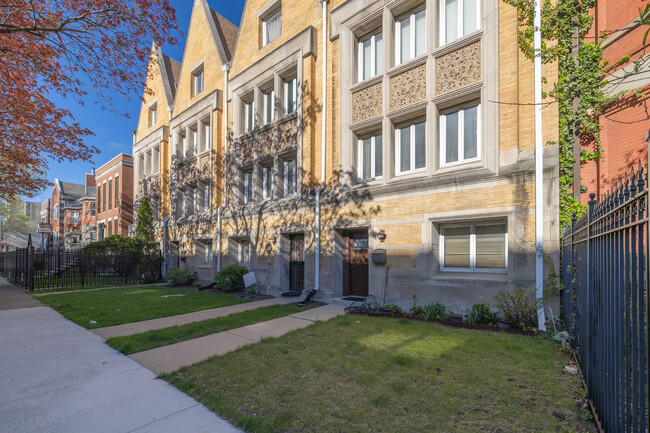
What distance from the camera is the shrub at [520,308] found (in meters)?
6.85

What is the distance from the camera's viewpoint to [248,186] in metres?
15.8

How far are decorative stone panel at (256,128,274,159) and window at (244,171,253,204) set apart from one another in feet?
5.54

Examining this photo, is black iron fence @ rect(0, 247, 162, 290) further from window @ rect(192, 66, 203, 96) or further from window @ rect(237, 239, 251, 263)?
window @ rect(192, 66, 203, 96)

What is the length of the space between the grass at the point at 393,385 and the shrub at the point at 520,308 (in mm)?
761

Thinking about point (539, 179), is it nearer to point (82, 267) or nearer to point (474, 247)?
point (474, 247)

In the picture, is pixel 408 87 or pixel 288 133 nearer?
pixel 408 87

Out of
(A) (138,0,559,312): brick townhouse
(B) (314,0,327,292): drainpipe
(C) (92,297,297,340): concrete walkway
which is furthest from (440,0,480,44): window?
(C) (92,297,297,340): concrete walkway

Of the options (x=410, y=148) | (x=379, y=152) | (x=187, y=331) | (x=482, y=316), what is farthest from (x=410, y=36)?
(x=187, y=331)

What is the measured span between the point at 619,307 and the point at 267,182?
13567 mm

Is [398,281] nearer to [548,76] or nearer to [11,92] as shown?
[548,76]

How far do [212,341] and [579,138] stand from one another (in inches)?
360

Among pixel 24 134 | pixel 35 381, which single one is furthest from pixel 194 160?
pixel 35 381

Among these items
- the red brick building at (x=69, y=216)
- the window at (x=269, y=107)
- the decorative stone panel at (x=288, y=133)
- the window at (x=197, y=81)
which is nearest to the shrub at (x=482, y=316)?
the decorative stone panel at (x=288, y=133)

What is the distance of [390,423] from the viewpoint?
3.25 metres
